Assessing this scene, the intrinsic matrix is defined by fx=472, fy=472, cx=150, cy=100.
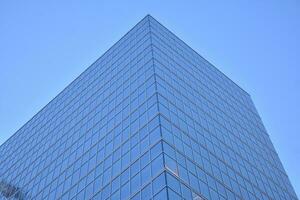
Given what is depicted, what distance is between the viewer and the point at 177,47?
6575 centimetres

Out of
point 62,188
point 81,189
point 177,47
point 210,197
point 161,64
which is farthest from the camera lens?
point 177,47

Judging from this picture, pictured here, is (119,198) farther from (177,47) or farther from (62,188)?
(177,47)

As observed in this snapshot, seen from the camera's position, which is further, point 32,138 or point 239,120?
point 32,138

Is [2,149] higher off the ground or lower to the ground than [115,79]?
lower

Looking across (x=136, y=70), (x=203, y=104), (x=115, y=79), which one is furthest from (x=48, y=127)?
(x=203, y=104)

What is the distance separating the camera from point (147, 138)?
133 feet

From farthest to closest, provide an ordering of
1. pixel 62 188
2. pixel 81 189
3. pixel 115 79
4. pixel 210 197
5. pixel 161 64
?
pixel 115 79 < pixel 161 64 < pixel 62 188 < pixel 81 189 < pixel 210 197

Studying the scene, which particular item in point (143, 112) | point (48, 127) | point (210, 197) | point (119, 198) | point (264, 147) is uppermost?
point (264, 147)

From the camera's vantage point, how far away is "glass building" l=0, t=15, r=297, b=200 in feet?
126

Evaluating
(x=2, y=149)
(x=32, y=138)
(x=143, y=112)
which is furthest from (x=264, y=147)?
(x=2, y=149)

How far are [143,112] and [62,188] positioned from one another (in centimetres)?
1169

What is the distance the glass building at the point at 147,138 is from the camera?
3844 centimetres

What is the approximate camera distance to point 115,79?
59375 millimetres

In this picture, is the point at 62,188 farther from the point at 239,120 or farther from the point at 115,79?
the point at 239,120
